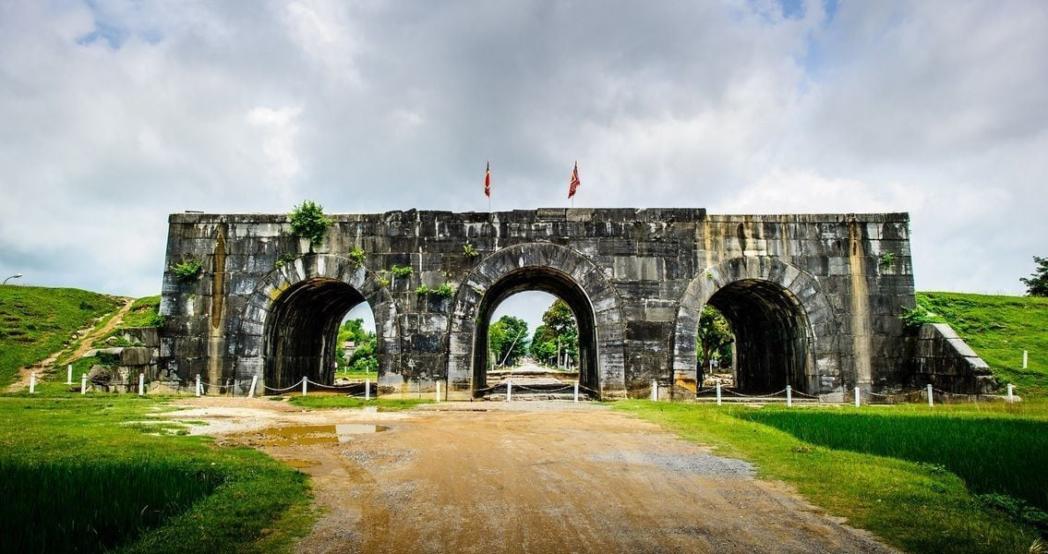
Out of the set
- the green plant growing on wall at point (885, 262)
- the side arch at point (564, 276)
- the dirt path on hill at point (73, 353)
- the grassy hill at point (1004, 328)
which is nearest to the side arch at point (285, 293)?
the side arch at point (564, 276)

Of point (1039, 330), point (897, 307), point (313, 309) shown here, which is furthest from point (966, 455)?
point (313, 309)

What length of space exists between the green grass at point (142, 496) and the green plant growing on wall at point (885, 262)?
17971 millimetres

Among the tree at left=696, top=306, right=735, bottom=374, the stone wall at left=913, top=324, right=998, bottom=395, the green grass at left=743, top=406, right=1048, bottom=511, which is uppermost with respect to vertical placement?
the tree at left=696, top=306, right=735, bottom=374

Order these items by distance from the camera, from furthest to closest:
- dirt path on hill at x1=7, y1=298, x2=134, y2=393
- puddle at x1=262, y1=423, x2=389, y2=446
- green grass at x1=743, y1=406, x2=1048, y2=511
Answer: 1. dirt path on hill at x1=7, y1=298, x2=134, y2=393
2. puddle at x1=262, y1=423, x2=389, y2=446
3. green grass at x1=743, y1=406, x2=1048, y2=511

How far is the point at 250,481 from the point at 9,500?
6.80 ft

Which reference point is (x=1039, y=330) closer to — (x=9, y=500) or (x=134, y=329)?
(x=9, y=500)

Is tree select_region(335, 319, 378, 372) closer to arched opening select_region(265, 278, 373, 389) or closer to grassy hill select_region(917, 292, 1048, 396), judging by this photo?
arched opening select_region(265, 278, 373, 389)

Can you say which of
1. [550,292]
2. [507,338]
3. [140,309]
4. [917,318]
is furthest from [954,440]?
[507,338]

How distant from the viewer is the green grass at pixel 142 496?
4441 millimetres

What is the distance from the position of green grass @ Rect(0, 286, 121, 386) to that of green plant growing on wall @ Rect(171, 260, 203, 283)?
26.3 feet

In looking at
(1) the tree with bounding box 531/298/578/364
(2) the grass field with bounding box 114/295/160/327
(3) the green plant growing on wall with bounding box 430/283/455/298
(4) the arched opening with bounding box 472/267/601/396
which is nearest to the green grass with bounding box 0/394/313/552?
(3) the green plant growing on wall with bounding box 430/283/455/298

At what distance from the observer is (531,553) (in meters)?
4.68

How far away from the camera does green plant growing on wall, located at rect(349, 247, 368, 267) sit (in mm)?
18078

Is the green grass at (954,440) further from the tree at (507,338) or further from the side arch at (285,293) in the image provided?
the tree at (507,338)
